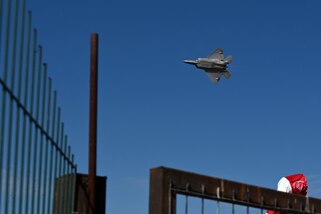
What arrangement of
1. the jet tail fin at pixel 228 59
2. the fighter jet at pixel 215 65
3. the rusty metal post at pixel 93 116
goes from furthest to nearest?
the jet tail fin at pixel 228 59 → the fighter jet at pixel 215 65 → the rusty metal post at pixel 93 116

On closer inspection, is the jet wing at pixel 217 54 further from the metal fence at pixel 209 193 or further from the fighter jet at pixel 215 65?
the metal fence at pixel 209 193

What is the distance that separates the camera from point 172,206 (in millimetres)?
8273

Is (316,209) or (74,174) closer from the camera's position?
(74,174)

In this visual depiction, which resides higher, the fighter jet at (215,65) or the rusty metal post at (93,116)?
the fighter jet at (215,65)

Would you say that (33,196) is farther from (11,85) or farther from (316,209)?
(316,209)

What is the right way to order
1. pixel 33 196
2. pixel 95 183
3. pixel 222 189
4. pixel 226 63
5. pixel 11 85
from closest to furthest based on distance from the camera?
1. pixel 11 85
2. pixel 33 196
3. pixel 95 183
4. pixel 222 189
5. pixel 226 63

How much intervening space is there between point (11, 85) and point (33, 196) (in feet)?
3.49

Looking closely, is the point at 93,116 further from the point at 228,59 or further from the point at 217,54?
the point at 217,54

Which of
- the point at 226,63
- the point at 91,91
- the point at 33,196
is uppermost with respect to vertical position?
the point at 226,63

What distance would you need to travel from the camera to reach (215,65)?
22.7 m

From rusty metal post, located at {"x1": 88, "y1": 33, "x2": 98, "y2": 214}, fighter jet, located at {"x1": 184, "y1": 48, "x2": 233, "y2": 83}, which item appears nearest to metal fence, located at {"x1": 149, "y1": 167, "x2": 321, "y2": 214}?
rusty metal post, located at {"x1": 88, "y1": 33, "x2": 98, "y2": 214}

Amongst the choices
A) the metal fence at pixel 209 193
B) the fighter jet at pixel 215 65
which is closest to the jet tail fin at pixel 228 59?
the fighter jet at pixel 215 65

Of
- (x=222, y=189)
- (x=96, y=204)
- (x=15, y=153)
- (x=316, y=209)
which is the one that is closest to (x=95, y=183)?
(x=96, y=204)

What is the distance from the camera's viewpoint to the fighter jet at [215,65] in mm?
21531
